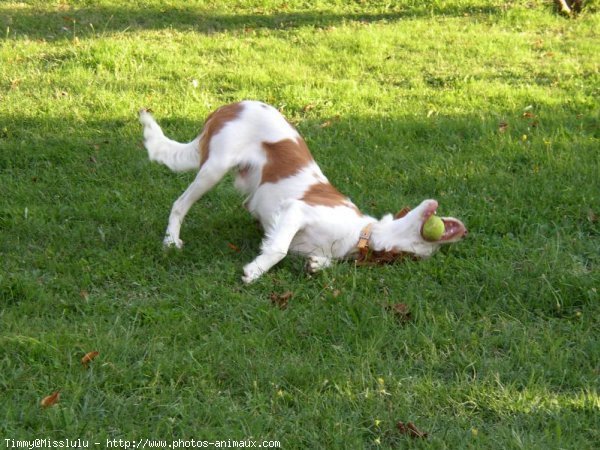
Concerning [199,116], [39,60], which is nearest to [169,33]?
[39,60]

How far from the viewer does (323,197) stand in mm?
5191

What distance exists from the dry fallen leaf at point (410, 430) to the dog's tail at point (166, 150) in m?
2.78

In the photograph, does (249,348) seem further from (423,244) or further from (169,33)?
(169,33)

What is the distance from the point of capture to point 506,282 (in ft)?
15.5

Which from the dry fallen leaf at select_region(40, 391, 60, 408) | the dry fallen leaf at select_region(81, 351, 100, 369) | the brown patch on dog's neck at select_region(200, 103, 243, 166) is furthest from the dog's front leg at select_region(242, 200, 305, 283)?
the dry fallen leaf at select_region(40, 391, 60, 408)

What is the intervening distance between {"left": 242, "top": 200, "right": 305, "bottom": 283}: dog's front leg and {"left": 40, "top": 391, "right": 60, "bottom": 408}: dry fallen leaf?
147 cm

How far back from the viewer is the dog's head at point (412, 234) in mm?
4984

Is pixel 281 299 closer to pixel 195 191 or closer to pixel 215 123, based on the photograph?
pixel 195 191

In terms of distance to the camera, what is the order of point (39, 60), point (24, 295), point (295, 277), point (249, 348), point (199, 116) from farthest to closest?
point (39, 60), point (199, 116), point (295, 277), point (24, 295), point (249, 348)

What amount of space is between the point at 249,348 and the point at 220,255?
1.22 metres

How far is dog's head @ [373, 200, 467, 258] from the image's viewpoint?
16.4 feet

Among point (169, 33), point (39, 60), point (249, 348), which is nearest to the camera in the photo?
point (249, 348)

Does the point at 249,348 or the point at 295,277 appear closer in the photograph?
the point at 249,348

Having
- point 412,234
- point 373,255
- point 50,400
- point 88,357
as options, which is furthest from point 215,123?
point 50,400
